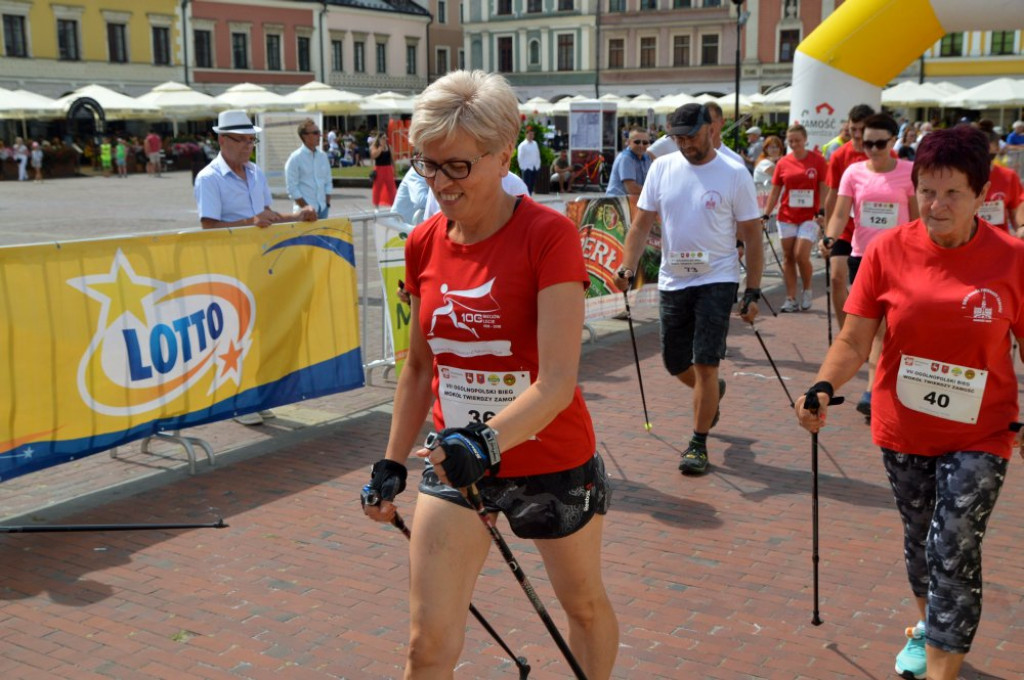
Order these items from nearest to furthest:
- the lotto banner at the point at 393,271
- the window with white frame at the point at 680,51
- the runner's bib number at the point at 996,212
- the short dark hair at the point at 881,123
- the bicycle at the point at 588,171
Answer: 1. the short dark hair at the point at 881,123
2. the runner's bib number at the point at 996,212
3. the lotto banner at the point at 393,271
4. the bicycle at the point at 588,171
5. the window with white frame at the point at 680,51

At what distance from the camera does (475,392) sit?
2.98 meters

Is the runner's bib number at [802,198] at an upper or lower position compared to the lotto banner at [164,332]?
upper

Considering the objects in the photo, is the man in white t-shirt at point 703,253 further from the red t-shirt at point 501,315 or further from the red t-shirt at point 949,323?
the red t-shirt at point 501,315

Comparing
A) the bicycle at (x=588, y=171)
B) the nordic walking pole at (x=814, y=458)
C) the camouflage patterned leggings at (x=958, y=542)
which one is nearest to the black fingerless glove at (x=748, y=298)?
the nordic walking pole at (x=814, y=458)

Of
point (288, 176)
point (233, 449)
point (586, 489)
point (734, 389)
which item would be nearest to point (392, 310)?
point (233, 449)

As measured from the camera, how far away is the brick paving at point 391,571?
420cm

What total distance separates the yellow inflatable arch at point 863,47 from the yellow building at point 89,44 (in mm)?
48141

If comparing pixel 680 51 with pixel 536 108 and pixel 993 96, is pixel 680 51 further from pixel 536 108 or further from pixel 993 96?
pixel 993 96

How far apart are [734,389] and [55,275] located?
508 centimetres

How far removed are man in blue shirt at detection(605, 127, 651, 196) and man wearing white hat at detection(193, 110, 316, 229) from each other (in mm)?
4612

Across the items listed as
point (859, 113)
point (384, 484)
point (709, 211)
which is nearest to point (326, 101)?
point (859, 113)

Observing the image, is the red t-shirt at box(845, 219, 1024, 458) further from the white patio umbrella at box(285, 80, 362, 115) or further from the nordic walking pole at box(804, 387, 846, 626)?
the white patio umbrella at box(285, 80, 362, 115)

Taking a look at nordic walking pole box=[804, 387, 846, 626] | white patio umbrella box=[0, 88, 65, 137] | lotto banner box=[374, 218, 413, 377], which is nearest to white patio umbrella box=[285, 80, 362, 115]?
white patio umbrella box=[0, 88, 65, 137]

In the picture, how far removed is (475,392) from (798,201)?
948cm
